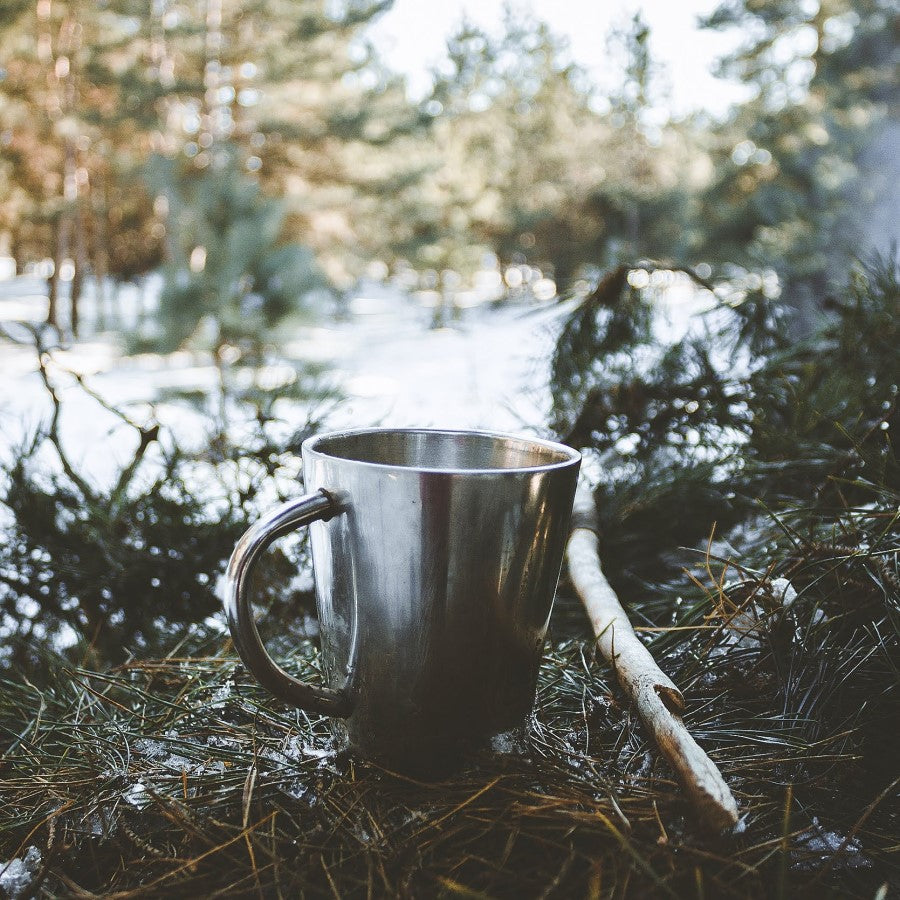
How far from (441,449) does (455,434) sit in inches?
0.5

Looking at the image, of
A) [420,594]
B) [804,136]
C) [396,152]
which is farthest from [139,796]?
[396,152]

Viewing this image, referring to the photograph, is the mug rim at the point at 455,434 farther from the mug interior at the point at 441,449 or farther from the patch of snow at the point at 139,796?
the patch of snow at the point at 139,796

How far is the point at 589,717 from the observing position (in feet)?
1.52

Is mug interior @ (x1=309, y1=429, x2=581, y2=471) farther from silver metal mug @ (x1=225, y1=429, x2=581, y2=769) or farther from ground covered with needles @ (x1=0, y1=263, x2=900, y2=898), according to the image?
ground covered with needles @ (x1=0, y1=263, x2=900, y2=898)

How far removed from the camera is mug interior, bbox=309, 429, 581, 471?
1.52 feet

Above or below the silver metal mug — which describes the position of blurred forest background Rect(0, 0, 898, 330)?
above

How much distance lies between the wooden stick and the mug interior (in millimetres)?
125

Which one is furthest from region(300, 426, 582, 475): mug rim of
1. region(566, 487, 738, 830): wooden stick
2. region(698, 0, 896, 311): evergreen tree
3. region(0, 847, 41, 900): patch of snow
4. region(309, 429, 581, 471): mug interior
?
region(698, 0, 896, 311): evergreen tree

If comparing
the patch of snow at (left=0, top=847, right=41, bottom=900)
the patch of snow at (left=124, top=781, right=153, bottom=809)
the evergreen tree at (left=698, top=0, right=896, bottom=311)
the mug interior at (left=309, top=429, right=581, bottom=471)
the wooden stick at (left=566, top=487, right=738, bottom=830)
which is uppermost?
the evergreen tree at (left=698, top=0, right=896, bottom=311)

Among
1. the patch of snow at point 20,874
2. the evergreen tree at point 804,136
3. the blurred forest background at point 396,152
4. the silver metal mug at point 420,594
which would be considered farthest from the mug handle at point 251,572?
the evergreen tree at point 804,136

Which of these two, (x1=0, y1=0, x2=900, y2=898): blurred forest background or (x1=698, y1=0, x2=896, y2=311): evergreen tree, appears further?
(x1=698, y1=0, x2=896, y2=311): evergreen tree

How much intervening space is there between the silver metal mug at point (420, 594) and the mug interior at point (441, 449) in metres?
0.04

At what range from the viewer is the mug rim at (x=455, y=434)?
0.36 metres

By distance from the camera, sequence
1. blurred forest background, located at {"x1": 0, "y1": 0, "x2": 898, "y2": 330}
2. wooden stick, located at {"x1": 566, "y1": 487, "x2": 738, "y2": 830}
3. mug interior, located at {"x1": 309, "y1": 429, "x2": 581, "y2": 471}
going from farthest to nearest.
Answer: blurred forest background, located at {"x1": 0, "y1": 0, "x2": 898, "y2": 330}, mug interior, located at {"x1": 309, "y1": 429, "x2": 581, "y2": 471}, wooden stick, located at {"x1": 566, "y1": 487, "x2": 738, "y2": 830}
